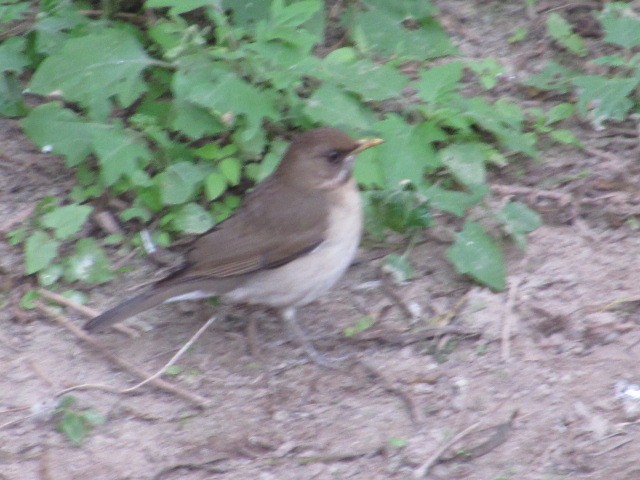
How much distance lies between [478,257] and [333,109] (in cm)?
120

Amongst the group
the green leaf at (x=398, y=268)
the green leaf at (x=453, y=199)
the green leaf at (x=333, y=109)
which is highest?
the green leaf at (x=333, y=109)

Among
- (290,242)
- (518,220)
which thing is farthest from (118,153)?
(518,220)

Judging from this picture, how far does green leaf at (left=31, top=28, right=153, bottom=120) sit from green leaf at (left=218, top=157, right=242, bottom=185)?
2.12 feet

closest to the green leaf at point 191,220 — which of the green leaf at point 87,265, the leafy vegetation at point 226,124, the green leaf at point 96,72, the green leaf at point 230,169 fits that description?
the leafy vegetation at point 226,124

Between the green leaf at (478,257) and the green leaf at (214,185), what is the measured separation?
1350 mm

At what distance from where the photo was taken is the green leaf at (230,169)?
6539mm

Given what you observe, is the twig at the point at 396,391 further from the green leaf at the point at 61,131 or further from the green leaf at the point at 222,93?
the green leaf at the point at 61,131

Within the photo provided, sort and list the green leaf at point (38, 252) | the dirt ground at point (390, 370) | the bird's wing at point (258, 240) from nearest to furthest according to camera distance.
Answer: the dirt ground at point (390, 370), the bird's wing at point (258, 240), the green leaf at point (38, 252)

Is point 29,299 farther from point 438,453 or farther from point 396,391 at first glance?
point 438,453

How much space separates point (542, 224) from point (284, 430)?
2.09m

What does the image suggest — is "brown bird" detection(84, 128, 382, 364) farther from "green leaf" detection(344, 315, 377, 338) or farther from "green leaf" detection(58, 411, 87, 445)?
"green leaf" detection(58, 411, 87, 445)

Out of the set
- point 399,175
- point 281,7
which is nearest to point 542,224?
point 399,175

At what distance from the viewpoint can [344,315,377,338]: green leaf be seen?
6.23 metres

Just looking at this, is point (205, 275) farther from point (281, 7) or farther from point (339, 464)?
point (281, 7)
